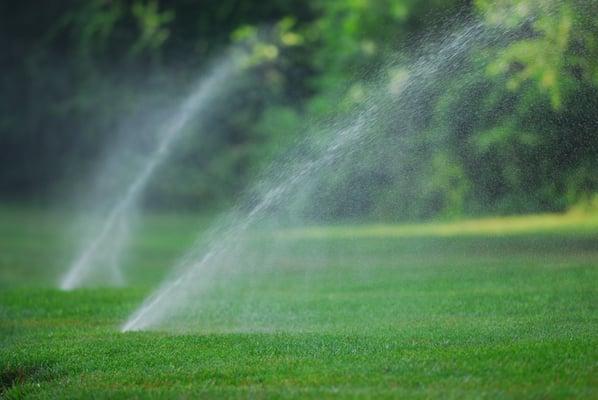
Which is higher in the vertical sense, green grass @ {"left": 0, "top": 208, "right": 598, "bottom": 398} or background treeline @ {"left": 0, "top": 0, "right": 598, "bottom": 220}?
background treeline @ {"left": 0, "top": 0, "right": 598, "bottom": 220}

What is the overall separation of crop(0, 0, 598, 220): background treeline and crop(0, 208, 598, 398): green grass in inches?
39.4

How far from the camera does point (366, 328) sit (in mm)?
8625

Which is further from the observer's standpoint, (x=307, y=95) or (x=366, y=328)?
(x=307, y=95)

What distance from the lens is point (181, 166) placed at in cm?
2766

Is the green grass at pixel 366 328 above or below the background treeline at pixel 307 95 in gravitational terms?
below

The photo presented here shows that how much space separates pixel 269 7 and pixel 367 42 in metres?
8.83

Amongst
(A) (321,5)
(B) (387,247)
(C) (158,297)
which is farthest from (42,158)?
(C) (158,297)

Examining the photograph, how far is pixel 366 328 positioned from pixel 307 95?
56.8 feet

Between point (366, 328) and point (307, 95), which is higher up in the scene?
point (307, 95)

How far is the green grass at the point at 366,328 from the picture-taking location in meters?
6.57

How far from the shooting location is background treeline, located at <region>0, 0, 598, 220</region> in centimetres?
1084

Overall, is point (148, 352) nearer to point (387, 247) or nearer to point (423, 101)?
point (423, 101)

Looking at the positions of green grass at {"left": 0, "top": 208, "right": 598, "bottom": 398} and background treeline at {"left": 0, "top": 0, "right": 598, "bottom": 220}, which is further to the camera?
background treeline at {"left": 0, "top": 0, "right": 598, "bottom": 220}

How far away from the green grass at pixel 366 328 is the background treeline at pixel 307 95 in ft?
A: 3.29
